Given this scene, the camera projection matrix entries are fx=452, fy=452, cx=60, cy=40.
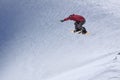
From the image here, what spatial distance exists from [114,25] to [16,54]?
953cm

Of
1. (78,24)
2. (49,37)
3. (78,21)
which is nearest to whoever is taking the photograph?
(78,21)

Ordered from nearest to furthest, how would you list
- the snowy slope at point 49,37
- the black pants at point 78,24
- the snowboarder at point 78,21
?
the snowboarder at point 78,21
the black pants at point 78,24
the snowy slope at point 49,37

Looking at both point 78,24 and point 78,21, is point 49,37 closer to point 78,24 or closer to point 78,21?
point 78,24

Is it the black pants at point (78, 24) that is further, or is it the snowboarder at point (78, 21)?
the black pants at point (78, 24)

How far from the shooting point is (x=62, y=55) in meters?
38.4

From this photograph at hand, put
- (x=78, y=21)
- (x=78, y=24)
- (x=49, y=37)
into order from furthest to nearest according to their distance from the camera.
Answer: (x=49, y=37), (x=78, y=24), (x=78, y=21)

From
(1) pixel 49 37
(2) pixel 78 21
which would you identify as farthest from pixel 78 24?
(1) pixel 49 37

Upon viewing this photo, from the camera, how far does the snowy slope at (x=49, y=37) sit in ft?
119

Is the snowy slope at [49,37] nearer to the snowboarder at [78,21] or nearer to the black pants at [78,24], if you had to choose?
the snowboarder at [78,21]

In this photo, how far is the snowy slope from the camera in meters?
36.2

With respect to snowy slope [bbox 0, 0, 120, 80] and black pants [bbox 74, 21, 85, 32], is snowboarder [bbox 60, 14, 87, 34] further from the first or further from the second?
snowy slope [bbox 0, 0, 120, 80]

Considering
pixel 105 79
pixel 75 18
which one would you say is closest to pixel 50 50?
pixel 75 18

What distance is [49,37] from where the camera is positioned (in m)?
42.5

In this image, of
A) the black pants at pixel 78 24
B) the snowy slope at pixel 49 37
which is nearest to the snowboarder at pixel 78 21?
the black pants at pixel 78 24
